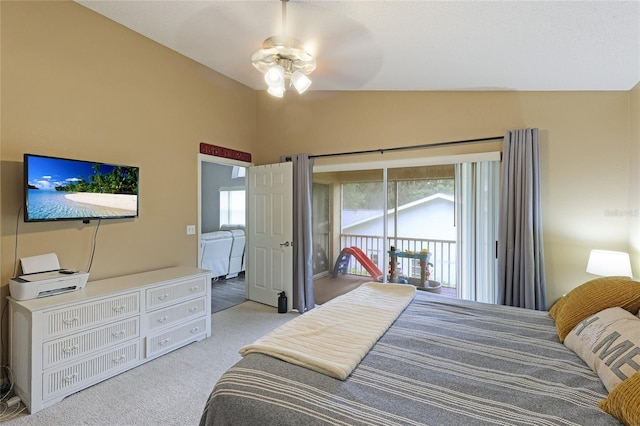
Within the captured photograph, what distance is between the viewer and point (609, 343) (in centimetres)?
133

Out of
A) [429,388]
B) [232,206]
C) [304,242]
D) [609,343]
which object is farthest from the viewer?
[232,206]

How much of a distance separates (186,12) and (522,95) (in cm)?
318

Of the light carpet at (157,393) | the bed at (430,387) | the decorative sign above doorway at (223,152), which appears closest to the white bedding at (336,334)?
the bed at (430,387)

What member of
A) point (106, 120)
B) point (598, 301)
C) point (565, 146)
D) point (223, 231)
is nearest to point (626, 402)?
point (598, 301)

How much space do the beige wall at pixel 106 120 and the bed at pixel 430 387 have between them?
228cm

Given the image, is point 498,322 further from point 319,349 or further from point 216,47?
point 216,47

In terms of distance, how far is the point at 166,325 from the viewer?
111 inches

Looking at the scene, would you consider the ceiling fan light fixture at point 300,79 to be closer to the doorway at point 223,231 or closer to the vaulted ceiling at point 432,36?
the vaulted ceiling at point 432,36

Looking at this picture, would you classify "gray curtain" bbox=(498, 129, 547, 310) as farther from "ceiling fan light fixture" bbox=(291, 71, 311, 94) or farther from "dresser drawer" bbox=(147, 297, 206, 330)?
"dresser drawer" bbox=(147, 297, 206, 330)

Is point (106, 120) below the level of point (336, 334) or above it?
above

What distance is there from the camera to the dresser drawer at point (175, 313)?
8.92 ft

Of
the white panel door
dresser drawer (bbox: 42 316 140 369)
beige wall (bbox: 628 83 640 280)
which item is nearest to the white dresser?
dresser drawer (bbox: 42 316 140 369)

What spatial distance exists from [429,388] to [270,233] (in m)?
3.33

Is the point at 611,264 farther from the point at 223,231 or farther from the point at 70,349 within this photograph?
the point at 223,231
